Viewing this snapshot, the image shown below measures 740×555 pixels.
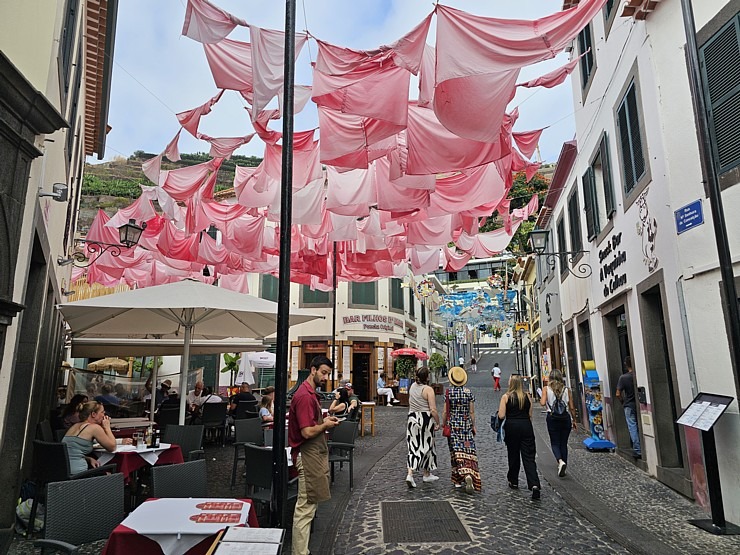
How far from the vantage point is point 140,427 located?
8172 mm

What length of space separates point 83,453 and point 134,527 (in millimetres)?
3047

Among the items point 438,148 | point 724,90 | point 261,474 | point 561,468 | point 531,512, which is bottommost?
point 531,512

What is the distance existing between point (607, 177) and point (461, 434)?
220 inches

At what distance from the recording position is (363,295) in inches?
1042

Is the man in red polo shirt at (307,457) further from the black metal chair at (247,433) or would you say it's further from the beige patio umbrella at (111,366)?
the beige patio umbrella at (111,366)

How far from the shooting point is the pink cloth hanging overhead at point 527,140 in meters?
6.89

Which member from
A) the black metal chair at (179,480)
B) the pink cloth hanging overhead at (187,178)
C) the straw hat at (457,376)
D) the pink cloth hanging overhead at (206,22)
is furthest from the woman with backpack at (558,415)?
the pink cloth hanging overhead at (206,22)

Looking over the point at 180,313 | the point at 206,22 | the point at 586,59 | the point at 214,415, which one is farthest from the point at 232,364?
the point at 206,22

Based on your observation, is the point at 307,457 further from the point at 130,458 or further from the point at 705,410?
the point at 705,410

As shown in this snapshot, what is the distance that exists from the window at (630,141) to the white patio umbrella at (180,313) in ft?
18.7

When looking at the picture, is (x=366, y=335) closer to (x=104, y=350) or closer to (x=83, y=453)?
(x=104, y=350)

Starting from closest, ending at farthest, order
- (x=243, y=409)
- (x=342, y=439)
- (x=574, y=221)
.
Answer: (x=342, y=439), (x=243, y=409), (x=574, y=221)

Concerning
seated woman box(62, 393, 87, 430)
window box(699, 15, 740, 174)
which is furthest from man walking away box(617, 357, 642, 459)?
seated woman box(62, 393, 87, 430)

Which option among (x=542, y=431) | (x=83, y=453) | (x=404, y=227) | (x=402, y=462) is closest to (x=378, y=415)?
(x=542, y=431)
